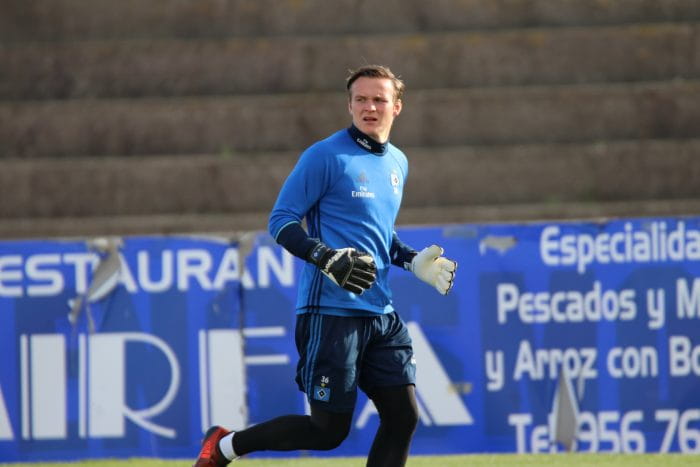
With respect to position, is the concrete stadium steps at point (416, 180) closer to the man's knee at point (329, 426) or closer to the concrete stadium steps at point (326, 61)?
the concrete stadium steps at point (326, 61)

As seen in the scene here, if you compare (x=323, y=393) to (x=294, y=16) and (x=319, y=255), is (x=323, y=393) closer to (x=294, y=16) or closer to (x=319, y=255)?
(x=319, y=255)

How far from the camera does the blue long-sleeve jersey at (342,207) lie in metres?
4.53

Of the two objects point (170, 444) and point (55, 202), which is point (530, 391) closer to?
point (170, 444)

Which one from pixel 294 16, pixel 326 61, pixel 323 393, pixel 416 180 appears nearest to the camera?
pixel 323 393

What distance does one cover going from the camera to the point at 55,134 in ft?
40.7

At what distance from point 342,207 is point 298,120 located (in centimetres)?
764

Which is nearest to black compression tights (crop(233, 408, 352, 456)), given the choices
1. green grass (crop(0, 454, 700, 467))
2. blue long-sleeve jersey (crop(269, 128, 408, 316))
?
blue long-sleeve jersey (crop(269, 128, 408, 316))

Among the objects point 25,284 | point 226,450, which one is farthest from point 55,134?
point 226,450

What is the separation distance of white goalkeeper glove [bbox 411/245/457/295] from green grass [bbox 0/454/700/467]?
6.67 ft

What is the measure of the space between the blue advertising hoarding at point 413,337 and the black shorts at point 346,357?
268cm

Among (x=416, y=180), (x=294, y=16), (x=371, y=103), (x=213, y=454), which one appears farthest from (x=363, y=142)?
(x=294, y=16)

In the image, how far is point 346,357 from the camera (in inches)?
179

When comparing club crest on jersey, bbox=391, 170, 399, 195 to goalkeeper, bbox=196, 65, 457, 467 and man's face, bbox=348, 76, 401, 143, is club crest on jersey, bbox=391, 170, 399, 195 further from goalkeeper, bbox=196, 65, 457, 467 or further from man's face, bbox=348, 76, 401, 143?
man's face, bbox=348, 76, 401, 143

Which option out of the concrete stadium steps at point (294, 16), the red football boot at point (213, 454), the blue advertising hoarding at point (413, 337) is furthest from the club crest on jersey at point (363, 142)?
the concrete stadium steps at point (294, 16)
